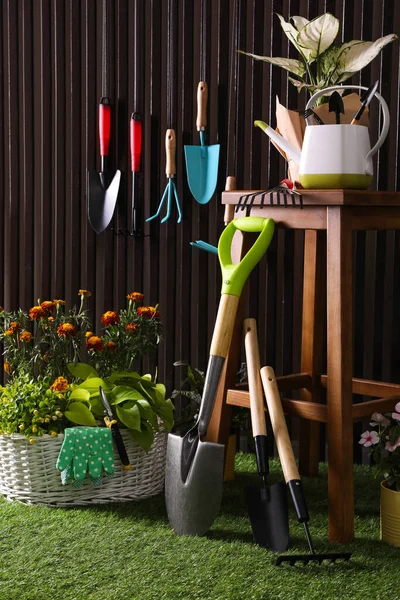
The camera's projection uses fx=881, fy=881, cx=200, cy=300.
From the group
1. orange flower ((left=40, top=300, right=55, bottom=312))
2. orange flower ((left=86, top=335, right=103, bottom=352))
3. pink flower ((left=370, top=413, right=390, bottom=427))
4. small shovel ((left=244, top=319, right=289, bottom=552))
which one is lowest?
small shovel ((left=244, top=319, right=289, bottom=552))

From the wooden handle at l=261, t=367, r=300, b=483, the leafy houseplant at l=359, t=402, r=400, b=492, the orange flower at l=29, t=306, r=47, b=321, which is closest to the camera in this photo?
the wooden handle at l=261, t=367, r=300, b=483

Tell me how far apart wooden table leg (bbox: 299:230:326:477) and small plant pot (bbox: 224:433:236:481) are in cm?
26

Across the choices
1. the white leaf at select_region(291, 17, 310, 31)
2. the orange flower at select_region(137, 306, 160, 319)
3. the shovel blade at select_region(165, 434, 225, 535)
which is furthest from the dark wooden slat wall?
the shovel blade at select_region(165, 434, 225, 535)

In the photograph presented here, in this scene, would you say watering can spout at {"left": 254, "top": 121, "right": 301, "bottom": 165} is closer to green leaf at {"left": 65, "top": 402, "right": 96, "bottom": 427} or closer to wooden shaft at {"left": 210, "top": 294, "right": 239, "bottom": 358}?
wooden shaft at {"left": 210, "top": 294, "right": 239, "bottom": 358}

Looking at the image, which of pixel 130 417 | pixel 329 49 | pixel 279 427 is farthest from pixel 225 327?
pixel 329 49

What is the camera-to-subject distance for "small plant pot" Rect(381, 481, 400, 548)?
2.45m

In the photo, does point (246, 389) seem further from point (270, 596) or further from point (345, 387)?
point (270, 596)

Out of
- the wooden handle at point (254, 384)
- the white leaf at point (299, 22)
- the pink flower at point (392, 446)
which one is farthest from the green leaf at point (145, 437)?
the white leaf at point (299, 22)

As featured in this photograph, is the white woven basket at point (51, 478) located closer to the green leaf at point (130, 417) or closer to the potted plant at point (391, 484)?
the green leaf at point (130, 417)

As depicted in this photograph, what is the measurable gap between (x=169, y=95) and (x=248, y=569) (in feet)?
6.20

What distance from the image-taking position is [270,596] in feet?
6.93

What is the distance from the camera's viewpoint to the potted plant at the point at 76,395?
2734 mm

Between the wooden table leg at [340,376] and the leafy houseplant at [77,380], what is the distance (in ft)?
2.12

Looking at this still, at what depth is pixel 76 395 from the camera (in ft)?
9.28
